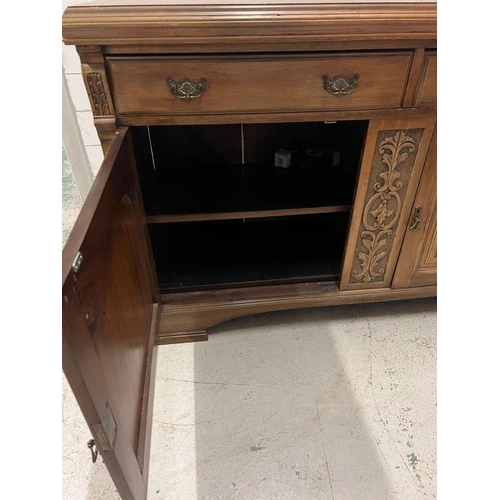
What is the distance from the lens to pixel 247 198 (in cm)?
98

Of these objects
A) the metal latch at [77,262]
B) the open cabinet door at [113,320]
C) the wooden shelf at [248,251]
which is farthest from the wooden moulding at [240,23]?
the wooden shelf at [248,251]

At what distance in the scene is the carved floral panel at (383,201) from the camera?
82 cm

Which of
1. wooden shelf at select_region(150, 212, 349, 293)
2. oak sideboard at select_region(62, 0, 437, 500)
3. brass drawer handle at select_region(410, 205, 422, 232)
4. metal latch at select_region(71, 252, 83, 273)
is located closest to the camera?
metal latch at select_region(71, 252, 83, 273)

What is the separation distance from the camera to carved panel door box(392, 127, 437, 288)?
34.3 inches

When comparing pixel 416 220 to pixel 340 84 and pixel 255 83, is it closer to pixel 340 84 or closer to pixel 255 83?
pixel 340 84

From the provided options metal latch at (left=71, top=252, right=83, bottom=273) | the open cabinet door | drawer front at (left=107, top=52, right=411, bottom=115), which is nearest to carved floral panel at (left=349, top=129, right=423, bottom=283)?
drawer front at (left=107, top=52, right=411, bottom=115)

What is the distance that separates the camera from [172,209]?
0.93 meters

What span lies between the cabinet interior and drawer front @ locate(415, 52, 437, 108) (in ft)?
0.67

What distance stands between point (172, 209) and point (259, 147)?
0.44 meters

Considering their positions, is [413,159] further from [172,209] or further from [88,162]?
[88,162]

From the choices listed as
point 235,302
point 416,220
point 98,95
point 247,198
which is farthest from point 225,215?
point 416,220

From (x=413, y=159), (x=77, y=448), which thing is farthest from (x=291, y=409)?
(x=413, y=159)

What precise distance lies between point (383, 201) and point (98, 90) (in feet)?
2.15

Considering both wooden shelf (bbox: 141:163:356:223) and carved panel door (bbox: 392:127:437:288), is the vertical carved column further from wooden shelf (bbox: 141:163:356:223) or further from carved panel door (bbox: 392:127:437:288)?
carved panel door (bbox: 392:127:437:288)
